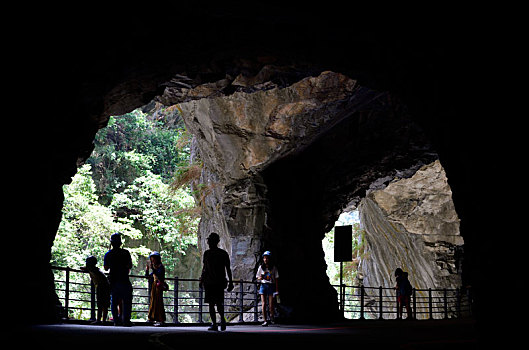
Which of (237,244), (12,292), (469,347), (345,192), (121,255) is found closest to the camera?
(469,347)

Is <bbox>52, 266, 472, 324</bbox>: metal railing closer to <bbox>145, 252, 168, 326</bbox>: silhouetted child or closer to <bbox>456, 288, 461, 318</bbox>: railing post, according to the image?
<bbox>456, 288, 461, 318</bbox>: railing post

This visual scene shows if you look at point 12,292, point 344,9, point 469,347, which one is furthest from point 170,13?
point 469,347

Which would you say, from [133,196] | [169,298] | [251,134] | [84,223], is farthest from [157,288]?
[133,196]

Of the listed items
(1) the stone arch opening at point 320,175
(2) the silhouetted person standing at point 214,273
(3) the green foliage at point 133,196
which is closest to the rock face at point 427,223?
(1) the stone arch opening at point 320,175

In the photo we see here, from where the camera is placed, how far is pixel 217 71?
12.3 meters

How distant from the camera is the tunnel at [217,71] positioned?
333 inches

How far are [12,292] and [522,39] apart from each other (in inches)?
311

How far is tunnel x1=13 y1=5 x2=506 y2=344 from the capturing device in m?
8.45

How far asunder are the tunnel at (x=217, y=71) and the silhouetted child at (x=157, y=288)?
205 centimetres

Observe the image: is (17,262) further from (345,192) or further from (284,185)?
(345,192)

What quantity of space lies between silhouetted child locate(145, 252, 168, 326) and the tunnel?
205 centimetres

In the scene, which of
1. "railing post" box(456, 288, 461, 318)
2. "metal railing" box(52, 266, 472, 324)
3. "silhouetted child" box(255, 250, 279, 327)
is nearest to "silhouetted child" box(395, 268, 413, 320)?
"metal railing" box(52, 266, 472, 324)

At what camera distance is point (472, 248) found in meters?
9.02

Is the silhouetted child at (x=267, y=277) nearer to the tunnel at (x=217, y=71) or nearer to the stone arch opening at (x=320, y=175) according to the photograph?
the stone arch opening at (x=320, y=175)
